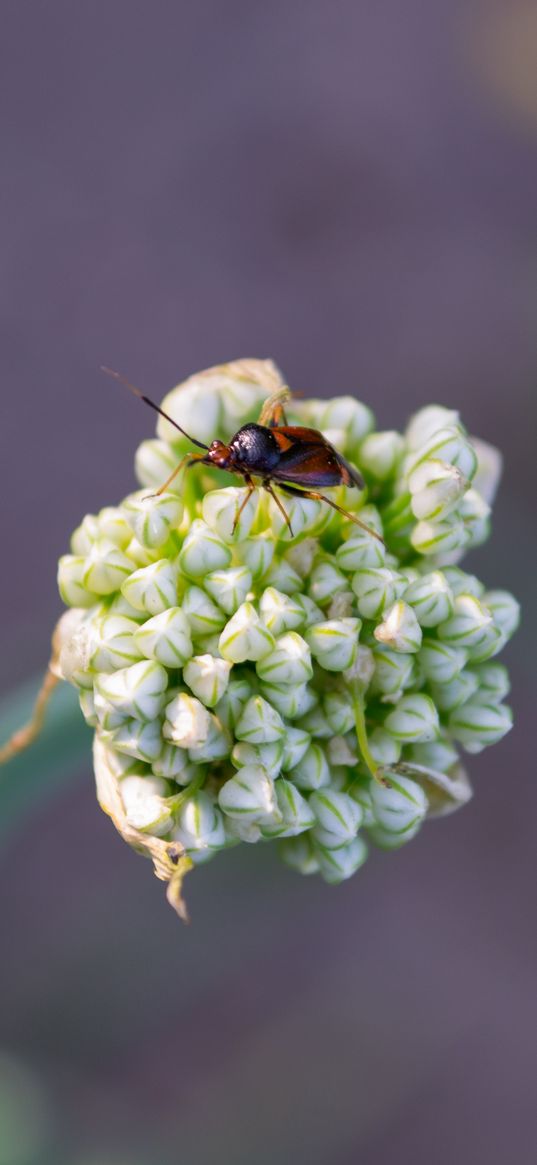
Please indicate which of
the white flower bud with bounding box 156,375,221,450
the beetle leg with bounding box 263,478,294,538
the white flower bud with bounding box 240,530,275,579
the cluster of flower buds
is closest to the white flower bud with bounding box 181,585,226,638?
the cluster of flower buds

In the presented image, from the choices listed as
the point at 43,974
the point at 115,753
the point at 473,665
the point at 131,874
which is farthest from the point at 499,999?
the point at 115,753

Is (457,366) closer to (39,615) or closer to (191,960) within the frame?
(39,615)

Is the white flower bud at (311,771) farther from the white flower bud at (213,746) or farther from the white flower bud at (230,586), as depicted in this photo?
the white flower bud at (230,586)

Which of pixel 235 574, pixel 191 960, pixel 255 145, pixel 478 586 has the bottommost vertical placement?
pixel 191 960

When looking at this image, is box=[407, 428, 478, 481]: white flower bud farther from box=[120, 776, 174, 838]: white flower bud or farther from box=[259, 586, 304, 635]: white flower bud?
box=[120, 776, 174, 838]: white flower bud

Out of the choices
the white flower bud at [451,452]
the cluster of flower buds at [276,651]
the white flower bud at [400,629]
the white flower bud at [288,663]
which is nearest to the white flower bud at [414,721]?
the cluster of flower buds at [276,651]

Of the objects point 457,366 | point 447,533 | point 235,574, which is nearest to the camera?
point 235,574
